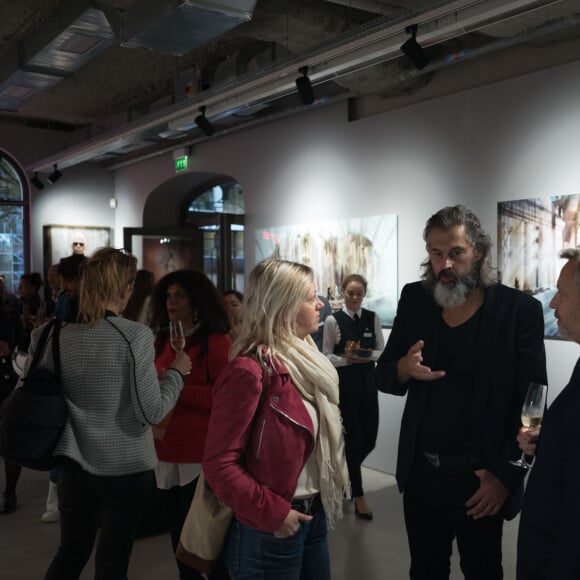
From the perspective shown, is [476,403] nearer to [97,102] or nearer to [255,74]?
[255,74]

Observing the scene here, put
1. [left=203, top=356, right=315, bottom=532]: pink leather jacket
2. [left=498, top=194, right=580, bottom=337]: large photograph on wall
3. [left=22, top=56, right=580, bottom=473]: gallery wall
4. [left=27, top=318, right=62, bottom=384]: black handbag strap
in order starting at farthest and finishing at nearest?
[left=22, top=56, right=580, bottom=473]: gallery wall
[left=498, top=194, right=580, bottom=337]: large photograph on wall
[left=27, top=318, right=62, bottom=384]: black handbag strap
[left=203, top=356, right=315, bottom=532]: pink leather jacket

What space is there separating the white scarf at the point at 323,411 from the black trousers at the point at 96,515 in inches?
34.0

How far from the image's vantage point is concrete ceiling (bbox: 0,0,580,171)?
13.3ft

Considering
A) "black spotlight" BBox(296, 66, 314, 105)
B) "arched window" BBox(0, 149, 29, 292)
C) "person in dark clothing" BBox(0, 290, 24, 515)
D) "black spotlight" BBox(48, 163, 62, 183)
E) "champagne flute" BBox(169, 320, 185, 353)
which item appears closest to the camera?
"champagne flute" BBox(169, 320, 185, 353)

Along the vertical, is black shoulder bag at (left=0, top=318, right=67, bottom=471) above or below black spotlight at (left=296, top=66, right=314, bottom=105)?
below

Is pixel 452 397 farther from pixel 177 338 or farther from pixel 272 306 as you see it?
pixel 177 338

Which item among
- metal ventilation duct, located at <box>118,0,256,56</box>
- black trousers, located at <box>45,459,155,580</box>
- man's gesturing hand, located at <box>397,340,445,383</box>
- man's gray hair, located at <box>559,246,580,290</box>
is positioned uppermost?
metal ventilation duct, located at <box>118,0,256,56</box>

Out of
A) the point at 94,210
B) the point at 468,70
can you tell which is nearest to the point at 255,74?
the point at 468,70

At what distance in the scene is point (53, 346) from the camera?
244 centimetres

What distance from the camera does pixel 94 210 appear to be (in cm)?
1062

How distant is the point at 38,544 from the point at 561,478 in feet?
11.9

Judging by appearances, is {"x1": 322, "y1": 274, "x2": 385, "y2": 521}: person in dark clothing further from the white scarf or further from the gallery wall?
the white scarf

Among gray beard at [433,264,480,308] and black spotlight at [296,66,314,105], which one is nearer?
gray beard at [433,264,480,308]

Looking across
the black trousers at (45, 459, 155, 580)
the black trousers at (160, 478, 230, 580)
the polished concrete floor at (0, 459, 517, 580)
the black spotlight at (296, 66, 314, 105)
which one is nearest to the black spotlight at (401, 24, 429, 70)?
the black spotlight at (296, 66, 314, 105)
